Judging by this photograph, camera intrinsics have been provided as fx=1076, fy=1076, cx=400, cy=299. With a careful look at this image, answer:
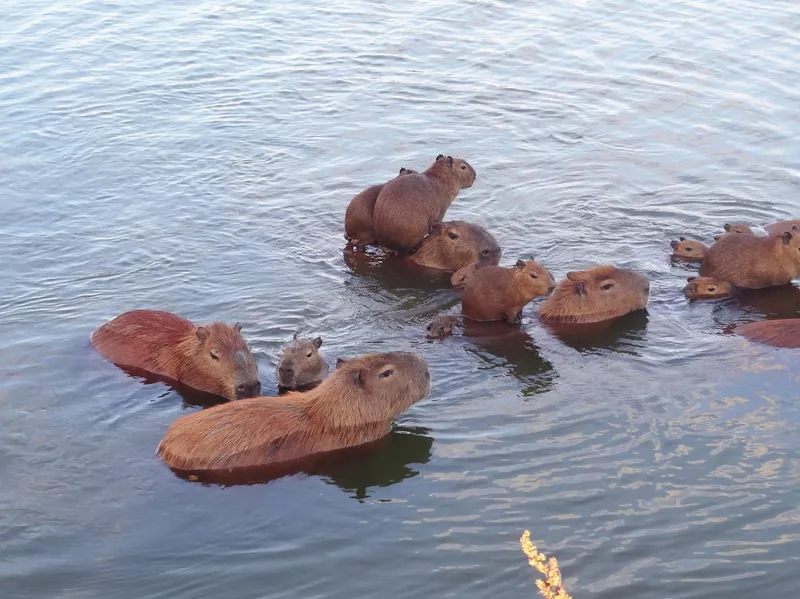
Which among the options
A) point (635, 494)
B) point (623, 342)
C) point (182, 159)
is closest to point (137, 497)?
point (635, 494)

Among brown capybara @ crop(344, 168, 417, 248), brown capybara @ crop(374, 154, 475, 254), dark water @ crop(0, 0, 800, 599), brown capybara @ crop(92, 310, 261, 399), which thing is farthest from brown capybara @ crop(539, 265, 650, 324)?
brown capybara @ crop(92, 310, 261, 399)

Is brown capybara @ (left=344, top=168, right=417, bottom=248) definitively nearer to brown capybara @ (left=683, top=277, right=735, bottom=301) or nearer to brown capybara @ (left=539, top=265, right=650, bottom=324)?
brown capybara @ (left=539, top=265, right=650, bottom=324)

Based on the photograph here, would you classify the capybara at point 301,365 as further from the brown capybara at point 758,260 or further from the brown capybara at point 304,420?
the brown capybara at point 758,260

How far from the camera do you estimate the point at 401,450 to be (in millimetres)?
6969

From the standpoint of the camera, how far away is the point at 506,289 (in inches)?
347

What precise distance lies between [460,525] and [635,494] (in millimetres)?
1090

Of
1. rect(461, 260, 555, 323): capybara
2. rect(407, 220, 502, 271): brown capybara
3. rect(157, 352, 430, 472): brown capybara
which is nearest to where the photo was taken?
rect(157, 352, 430, 472): brown capybara

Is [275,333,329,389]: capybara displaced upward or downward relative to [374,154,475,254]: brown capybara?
downward

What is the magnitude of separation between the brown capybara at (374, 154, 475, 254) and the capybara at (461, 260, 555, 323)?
4.25 ft

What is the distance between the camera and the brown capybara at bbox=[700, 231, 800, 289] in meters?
9.23

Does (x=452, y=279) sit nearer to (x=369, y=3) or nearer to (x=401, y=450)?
(x=401, y=450)

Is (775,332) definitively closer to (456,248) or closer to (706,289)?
(706,289)

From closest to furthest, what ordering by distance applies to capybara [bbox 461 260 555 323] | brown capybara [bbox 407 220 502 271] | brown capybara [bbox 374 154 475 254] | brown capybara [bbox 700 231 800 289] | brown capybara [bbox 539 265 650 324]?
capybara [bbox 461 260 555 323] → brown capybara [bbox 539 265 650 324] → brown capybara [bbox 700 231 800 289] → brown capybara [bbox 407 220 502 271] → brown capybara [bbox 374 154 475 254]

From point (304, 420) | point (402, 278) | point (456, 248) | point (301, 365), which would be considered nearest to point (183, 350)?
point (301, 365)
